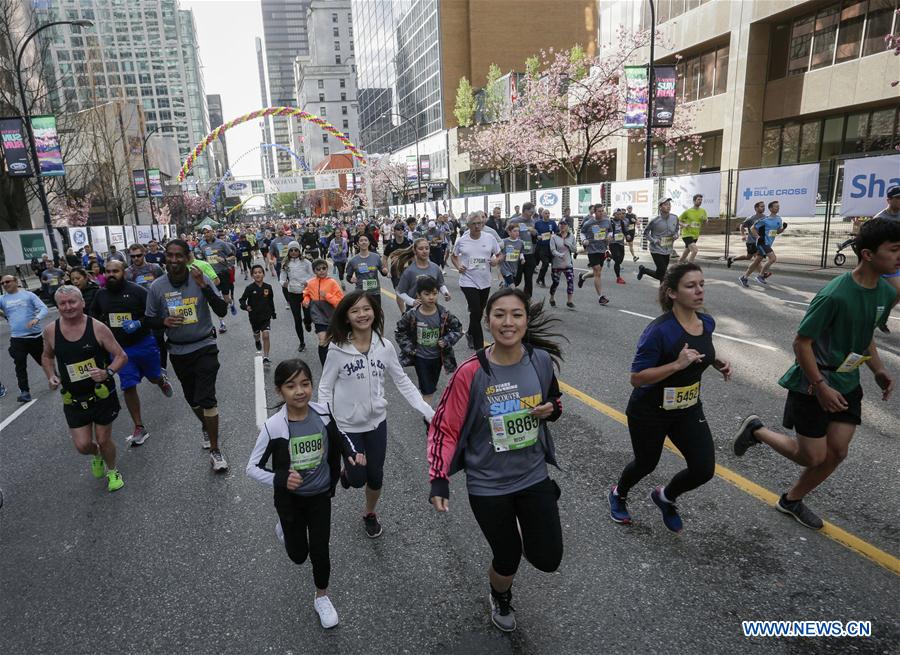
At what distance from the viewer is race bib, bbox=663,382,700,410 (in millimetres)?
3348

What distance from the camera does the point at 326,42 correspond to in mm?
157500

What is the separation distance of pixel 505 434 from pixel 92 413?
398 cm

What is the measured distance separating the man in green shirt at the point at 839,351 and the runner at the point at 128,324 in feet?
19.4

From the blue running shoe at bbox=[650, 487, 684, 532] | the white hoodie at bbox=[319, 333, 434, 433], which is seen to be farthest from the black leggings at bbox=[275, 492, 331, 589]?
the blue running shoe at bbox=[650, 487, 684, 532]

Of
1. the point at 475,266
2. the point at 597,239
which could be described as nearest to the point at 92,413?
the point at 475,266

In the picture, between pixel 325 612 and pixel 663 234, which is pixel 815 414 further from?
pixel 663 234

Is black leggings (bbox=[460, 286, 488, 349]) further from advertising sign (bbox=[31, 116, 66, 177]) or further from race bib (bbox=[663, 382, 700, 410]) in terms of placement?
advertising sign (bbox=[31, 116, 66, 177])

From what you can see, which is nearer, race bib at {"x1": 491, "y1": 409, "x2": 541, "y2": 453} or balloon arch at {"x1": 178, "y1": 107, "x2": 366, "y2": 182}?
race bib at {"x1": 491, "y1": 409, "x2": 541, "y2": 453}

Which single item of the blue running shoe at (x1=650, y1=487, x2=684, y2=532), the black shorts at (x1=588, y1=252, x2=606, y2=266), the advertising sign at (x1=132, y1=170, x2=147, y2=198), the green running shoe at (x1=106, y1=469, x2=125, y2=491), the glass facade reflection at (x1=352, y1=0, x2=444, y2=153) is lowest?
the green running shoe at (x1=106, y1=469, x2=125, y2=491)

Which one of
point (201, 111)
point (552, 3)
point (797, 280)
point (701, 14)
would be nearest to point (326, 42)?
point (201, 111)

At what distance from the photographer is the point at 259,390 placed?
7.65 metres

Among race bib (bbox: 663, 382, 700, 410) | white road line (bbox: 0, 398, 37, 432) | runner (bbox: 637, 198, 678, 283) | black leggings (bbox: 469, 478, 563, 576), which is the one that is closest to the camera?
black leggings (bbox: 469, 478, 563, 576)

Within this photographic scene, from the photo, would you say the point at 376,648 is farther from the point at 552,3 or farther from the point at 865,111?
the point at 552,3

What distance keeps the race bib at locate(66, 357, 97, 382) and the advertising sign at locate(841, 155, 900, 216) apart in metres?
16.0
